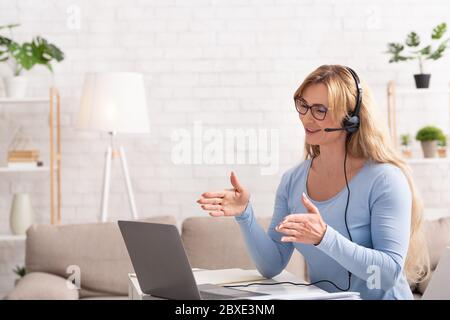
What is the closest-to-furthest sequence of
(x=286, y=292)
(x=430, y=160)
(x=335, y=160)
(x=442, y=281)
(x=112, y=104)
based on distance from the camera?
(x=442, y=281)
(x=286, y=292)
(x=335, y=160)
(x=112, y=104)
(x=430, y=160)

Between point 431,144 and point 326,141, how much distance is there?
2043mm

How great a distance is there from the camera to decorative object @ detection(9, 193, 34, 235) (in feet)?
11.9

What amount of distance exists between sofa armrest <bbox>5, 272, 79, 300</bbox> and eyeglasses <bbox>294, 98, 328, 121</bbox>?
150 cm

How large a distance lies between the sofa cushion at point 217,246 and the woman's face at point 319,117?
52.3 inches

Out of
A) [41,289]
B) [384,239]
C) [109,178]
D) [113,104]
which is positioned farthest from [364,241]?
[109,178]

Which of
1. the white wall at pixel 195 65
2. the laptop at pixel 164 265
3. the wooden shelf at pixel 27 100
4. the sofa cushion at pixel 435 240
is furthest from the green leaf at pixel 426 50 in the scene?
the laptop at pixel 164 265

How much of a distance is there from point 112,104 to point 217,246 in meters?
0.98

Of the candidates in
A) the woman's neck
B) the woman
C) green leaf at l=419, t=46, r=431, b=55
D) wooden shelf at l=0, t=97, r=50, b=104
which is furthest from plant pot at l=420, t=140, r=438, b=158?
wooden shelf at l=0, t=97, r=50, b=104

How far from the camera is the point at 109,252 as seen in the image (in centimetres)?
314

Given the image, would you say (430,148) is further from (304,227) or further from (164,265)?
(164,265)

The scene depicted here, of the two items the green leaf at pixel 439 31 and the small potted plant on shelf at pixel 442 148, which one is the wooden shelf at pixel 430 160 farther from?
the green leaf at pixel 439 31

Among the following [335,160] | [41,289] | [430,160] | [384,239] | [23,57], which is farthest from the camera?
[430,160]

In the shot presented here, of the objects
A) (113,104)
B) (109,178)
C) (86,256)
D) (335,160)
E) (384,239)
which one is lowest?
(86,256)

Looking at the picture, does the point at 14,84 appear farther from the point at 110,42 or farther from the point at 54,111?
A: the point at 110,42
